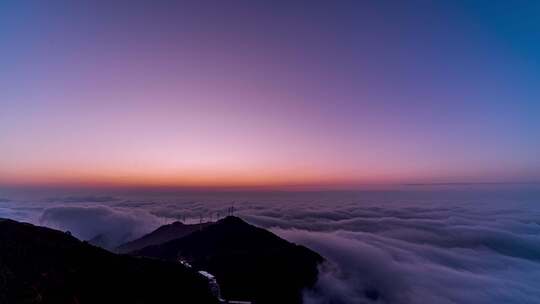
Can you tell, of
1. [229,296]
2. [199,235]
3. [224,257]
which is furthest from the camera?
[199,235]

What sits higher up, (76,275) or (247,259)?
(76,275)

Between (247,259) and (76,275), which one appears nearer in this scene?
(76,275)

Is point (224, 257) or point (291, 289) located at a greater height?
point (224, 257)

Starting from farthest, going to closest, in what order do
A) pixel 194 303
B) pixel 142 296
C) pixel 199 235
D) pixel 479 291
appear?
pixel 199 235 → pixel 479 291 → pixel 194 303 → pixel 142 296

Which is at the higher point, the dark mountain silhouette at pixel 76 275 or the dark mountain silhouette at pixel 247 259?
the dark mountain silhouette at pixel 76 275

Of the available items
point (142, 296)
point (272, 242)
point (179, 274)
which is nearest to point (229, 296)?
point (272, 242)

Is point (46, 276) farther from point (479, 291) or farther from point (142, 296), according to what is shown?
point (479, 291)
